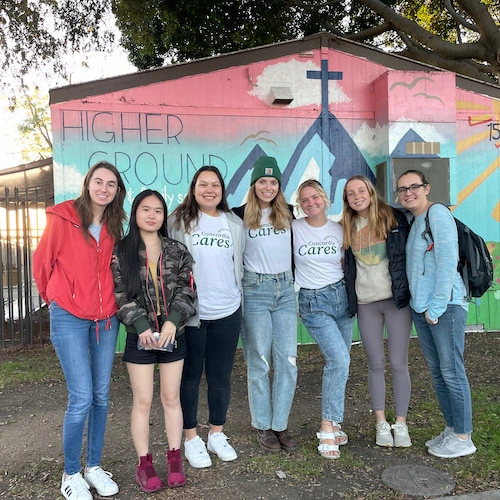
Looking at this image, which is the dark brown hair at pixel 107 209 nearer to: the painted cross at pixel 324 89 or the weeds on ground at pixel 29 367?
the weeds on ground at pixel 29 367

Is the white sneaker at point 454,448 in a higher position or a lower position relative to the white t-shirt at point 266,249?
lower

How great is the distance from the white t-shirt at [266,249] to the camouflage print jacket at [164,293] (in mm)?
552

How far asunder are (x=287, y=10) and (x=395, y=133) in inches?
259

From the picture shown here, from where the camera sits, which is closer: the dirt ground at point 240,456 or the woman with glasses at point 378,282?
the dirt ground at point 240,456

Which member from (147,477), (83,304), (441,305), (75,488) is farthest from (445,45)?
(75,488)

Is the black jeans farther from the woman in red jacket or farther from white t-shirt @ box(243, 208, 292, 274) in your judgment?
the woman in red jacket

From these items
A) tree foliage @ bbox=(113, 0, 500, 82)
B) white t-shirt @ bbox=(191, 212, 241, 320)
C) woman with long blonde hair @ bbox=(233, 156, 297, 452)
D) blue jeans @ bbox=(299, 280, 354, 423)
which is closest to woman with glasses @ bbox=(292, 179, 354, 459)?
blue jeans @ bbox=(299, 280, 354, 423)

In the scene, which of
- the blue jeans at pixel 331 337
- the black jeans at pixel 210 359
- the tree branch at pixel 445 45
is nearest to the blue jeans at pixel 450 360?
the blue jeans at pixel 331 337

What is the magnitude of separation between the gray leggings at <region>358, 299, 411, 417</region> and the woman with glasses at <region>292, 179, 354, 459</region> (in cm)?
16

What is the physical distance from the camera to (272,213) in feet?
11.8

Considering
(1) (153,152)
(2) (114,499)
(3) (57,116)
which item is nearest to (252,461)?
(2) (114,499)

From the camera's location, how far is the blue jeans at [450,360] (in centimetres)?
338

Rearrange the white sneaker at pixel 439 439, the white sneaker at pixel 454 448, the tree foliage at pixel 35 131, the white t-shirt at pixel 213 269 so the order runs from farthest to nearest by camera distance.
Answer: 1. the tree foliage at pixel 35 131
2. the white sneaker at pixel 439 439
3. the white sneaker at pixel 454 448
4. the white t-shirt at pixel 213 269

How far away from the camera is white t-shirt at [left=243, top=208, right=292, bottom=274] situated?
11.6ft
